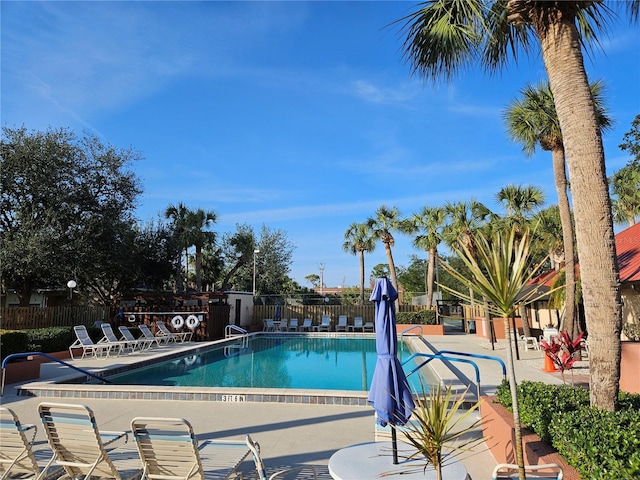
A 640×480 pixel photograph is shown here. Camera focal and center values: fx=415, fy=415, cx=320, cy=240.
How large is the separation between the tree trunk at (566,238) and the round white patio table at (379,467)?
29.3 feet

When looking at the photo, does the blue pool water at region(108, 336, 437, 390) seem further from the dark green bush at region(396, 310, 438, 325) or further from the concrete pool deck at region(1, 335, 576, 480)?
the dark green bush at region(396, 310, 438, 325)

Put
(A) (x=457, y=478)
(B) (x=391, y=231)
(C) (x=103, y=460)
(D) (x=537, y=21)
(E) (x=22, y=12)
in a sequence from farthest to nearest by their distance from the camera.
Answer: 1. (B) (x=391, y=231)
2. (E) (x=22, y=12)
3. (D) (x=537, y=21)
4. (C) (x=103, y=460)
5. (A) (x=457, y=478)

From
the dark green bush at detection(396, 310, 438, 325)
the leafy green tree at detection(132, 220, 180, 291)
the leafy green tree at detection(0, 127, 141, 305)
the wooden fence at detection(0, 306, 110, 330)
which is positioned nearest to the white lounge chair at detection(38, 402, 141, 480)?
the wooden fence at detection(0, 306, 110, 330)

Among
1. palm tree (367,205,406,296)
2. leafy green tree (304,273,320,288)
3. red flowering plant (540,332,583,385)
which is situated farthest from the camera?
leafy green tree (304,273,320,288)

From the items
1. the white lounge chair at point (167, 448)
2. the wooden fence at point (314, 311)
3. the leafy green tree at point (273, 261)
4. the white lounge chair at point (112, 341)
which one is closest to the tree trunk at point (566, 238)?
the white lounge chair at point (167, 448)

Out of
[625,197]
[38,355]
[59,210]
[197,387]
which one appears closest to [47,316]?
[59,210]

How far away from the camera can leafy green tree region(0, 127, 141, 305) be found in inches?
648

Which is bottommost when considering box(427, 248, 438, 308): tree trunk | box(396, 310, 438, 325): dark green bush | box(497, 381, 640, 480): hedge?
box(497, 381, 640, 480): hedge

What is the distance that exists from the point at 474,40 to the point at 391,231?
2221 centimetres

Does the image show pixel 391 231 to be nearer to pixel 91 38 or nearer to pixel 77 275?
pixel 77 275

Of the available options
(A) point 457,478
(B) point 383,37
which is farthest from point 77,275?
(A) point 457,478

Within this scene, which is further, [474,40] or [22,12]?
[22,12]

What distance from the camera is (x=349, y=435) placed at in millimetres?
5387

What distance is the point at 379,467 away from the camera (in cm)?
315
